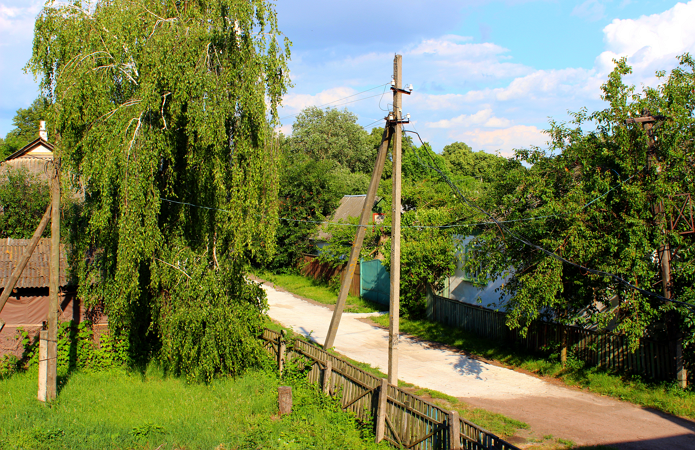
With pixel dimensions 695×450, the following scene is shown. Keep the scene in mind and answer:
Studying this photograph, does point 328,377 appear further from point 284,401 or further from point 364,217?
point 364,217

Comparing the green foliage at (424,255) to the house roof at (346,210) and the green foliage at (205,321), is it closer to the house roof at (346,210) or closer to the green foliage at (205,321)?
the green foliage at (205,321)

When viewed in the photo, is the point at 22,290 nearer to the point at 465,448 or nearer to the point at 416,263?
the point at 465,448

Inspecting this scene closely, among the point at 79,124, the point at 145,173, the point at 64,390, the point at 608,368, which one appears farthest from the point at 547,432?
the point at 79,124

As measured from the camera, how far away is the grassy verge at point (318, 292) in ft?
70.8

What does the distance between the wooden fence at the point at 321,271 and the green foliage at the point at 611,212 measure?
41.1ft

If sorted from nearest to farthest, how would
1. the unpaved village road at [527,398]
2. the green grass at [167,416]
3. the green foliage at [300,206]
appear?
the green grass at [167,416] < the unpaved village road at [527,398] < the green foliage at [300,206]

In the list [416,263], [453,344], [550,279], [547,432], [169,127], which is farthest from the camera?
[416,263]

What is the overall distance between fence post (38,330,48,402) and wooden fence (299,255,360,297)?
50.8 feet

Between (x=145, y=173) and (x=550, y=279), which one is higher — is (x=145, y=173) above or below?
above

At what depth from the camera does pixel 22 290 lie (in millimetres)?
11453

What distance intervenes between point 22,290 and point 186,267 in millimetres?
4842

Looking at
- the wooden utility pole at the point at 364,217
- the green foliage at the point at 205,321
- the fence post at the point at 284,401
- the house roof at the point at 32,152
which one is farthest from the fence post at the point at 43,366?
the house roof at the point at 32,152

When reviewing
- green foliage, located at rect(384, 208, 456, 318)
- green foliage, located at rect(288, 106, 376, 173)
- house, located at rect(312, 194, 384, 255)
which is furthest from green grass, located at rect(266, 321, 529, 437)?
green foliage, located at rect(288, 106, 376, 173)

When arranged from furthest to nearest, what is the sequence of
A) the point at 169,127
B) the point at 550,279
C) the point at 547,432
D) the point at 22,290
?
the point at 22,290, the point at 550,279, the point at 169,127, the point at 547,432
